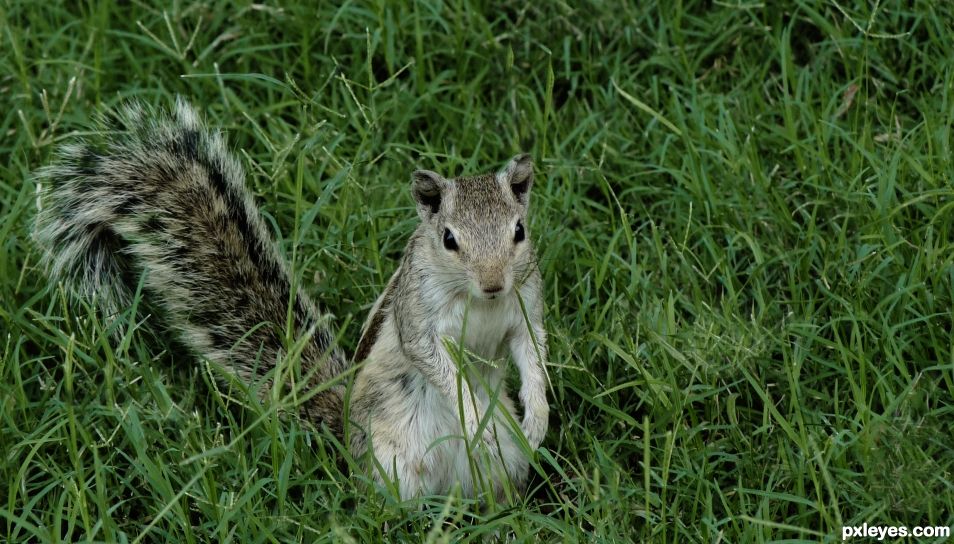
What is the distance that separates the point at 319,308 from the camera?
14.5 ft

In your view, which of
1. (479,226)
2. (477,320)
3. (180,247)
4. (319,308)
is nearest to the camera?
(479,226)

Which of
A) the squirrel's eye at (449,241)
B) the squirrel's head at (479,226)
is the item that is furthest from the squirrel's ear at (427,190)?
the squirrel's eye at (449,241)

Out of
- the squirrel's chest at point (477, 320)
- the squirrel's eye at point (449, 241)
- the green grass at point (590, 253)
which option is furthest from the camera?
the squirrel's chest at point (477, 320)

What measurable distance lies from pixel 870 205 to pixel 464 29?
168cm

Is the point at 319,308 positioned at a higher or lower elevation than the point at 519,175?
lower

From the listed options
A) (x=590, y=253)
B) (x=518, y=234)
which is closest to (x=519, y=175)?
(x=518, y=234)

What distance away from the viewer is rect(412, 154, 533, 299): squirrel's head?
3.62 meters

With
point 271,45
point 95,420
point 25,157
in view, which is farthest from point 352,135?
point 95,420

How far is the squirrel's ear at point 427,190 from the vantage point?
3.87 meters

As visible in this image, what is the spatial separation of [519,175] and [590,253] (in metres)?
0.63

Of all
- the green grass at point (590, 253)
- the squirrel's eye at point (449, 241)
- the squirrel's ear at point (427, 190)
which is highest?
the squirrel's ear at point (427, 190)

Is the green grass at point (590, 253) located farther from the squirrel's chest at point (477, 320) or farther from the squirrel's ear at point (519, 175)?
the squirrel's ear at point (519, 175)

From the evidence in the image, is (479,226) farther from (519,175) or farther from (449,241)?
(519,175)

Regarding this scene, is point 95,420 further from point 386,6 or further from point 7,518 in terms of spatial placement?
point 386,6
